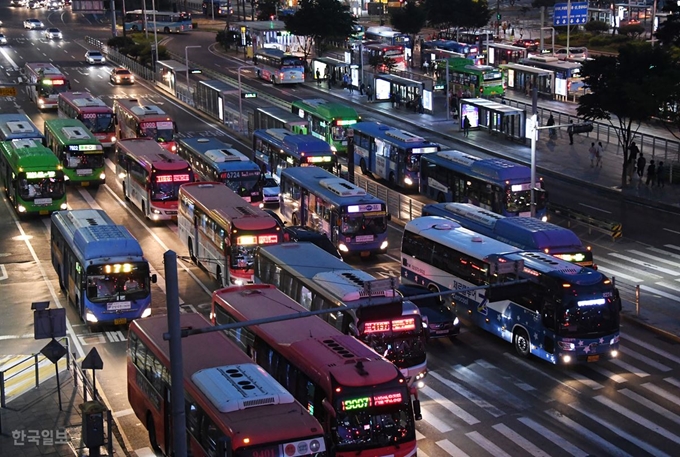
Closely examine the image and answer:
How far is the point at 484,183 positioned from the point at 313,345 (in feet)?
86.2

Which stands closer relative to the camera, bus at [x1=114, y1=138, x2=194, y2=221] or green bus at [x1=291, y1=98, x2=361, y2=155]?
bus at [x1=114, y1=138, x2=194, y2=221]

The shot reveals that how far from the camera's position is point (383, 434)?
24188 millimetres

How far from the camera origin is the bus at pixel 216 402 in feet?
71.2

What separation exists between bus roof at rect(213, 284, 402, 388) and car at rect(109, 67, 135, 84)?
72477mm

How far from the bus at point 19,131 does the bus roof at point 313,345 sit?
30.3m

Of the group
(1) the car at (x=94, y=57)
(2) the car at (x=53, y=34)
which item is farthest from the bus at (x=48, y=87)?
(2) the car at (x=53, y=34)

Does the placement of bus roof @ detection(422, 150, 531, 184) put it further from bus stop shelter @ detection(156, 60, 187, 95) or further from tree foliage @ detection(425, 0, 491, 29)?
tree foliage @ detection(425, 0, 491, 29)

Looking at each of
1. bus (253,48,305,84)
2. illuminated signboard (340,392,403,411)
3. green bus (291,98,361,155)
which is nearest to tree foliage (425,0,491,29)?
bus (253,48,305,84)

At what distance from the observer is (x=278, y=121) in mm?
68312

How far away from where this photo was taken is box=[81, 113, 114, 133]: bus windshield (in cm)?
7094

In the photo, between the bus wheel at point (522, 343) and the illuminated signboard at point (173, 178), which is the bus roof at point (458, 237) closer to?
the bus wheel at point (522, 343)

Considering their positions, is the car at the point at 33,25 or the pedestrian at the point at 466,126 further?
the car at the point at 33,25

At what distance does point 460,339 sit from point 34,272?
19.0m

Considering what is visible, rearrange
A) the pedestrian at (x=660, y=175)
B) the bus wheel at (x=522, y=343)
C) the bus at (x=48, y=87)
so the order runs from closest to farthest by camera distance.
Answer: the bus wheel at (x=522, y=343), the pedestrian at (x=660, y=175), the bus at (x=48, y=87)
